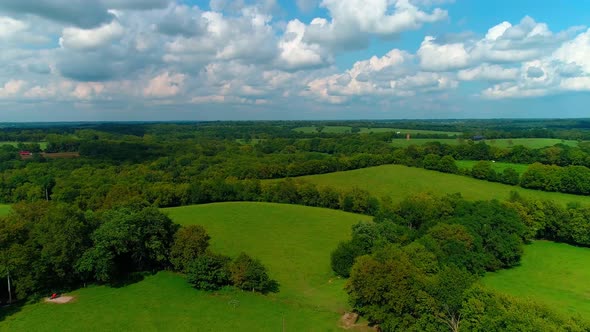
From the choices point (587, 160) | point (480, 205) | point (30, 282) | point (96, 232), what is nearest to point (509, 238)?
point (480, 205)

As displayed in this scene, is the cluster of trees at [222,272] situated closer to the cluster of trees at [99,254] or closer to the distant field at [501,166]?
the cluster of trees at [99,254]

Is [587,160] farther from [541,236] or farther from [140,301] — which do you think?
[140,301]

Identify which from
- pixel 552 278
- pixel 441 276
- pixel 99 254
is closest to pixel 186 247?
pixel 99 254

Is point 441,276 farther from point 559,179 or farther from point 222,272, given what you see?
point 559,179

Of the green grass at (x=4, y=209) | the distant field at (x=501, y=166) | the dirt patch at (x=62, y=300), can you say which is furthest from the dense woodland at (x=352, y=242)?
the distant field at (x=501, y=166)

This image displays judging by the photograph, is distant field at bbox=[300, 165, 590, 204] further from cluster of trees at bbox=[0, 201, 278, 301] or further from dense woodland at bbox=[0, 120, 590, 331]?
cluster of trees at bbox=[0, 201, 278, 301]
